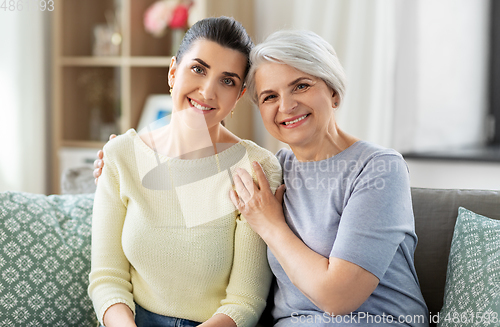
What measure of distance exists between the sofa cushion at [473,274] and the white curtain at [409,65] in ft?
4.55

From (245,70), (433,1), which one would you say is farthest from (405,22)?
(245,70)

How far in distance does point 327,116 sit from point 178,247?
1.73 feet

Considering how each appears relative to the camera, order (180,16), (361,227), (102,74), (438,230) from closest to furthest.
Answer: (361,227), (438,230), (180,16), (102,74)

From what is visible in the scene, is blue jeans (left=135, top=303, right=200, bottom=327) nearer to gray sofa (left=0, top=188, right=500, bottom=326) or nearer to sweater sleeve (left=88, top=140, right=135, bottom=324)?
sweater sleeve (left=88, top=140, right=135, bottom=324)

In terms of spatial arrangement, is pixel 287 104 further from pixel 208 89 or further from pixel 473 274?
pixel 473 274

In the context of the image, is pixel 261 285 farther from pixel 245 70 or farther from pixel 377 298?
pixel 245 70

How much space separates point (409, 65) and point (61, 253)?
2.00 m

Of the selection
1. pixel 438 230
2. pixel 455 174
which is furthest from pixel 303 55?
pixel 455 174

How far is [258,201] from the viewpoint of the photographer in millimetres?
1291

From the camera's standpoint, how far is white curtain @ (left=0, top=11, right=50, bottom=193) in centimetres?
309

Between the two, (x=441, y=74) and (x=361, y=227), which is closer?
(x=361, y=227)

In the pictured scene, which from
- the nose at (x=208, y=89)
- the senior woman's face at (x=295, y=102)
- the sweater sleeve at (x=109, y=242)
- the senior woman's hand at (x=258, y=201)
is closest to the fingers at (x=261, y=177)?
the senior woman's hand at (x=258, y=201)

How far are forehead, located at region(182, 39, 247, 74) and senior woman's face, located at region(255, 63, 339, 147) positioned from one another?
9 centimetres

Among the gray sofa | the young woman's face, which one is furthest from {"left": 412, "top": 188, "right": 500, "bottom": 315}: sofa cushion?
the young woman's face
